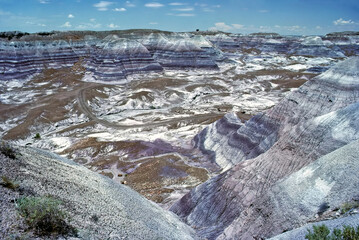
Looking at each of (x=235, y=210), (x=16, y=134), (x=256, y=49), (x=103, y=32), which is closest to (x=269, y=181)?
→ (x=235, y=210)

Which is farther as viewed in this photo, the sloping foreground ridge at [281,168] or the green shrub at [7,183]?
the sloping foreground ridge at [281,168]

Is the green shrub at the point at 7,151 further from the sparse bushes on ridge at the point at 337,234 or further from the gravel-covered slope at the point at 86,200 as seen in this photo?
the sparse bushes on ridge at the point at 337,234

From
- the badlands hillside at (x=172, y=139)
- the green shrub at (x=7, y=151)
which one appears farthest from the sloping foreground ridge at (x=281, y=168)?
the green shrub at (x=7, y=151)

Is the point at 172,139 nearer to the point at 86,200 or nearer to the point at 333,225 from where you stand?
the point at 86,200

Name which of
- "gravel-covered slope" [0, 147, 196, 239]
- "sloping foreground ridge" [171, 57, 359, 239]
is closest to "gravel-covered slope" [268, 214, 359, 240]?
"sloping foreground ridge" [171, 57, 359, 239]

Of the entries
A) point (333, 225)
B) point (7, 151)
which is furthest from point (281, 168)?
point (7, 151)

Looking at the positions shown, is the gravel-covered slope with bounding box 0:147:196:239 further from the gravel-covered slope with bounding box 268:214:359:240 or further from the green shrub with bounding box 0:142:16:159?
the gravel-covered slope with bounding box 268:214:359:240
